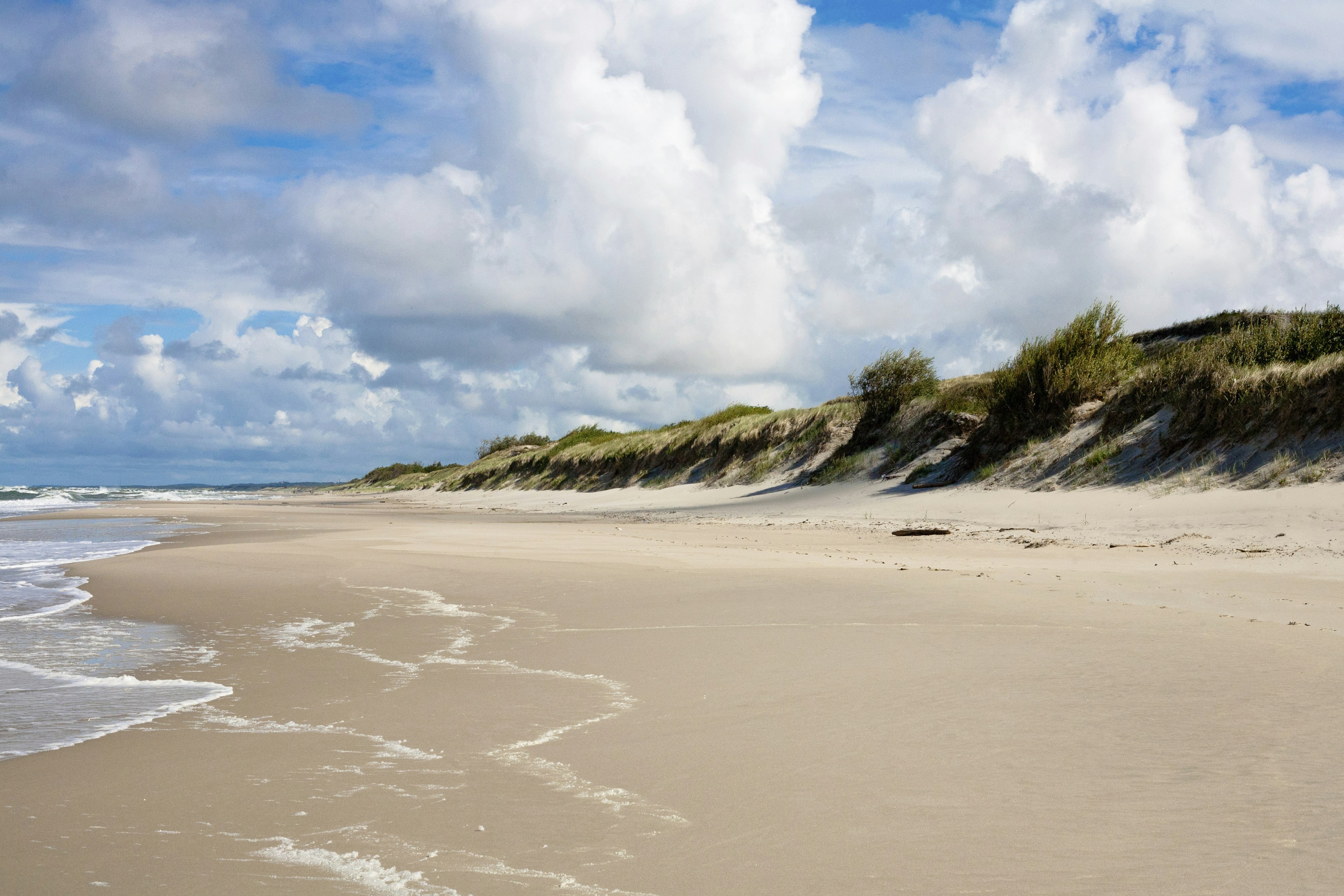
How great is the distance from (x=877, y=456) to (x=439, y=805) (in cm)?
1971

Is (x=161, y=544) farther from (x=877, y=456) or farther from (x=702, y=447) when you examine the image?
(x=702, y=447)

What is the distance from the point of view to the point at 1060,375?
16547mm

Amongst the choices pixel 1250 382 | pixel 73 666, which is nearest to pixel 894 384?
pixel 1250 382

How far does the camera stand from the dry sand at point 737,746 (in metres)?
2.13

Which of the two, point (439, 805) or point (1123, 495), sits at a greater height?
point (1123, 495)

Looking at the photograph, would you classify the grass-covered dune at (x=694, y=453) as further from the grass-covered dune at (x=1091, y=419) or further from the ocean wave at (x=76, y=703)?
the ocean wave at (x=76, y=703)

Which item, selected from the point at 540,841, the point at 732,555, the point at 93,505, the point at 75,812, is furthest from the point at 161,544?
the point at 93,505

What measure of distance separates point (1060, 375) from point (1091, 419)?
1.16 m

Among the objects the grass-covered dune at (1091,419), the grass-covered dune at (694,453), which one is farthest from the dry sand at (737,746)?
the grass-covered dune at (694,453)

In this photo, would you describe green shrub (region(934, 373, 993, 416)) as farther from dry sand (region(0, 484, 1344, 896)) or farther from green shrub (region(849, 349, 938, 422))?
dry sand (region(0, 484, 1344, 896))

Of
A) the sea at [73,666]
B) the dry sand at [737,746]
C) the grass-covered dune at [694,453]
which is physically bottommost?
the sea at [73,666]

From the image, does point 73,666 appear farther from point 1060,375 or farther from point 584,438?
point 584,438

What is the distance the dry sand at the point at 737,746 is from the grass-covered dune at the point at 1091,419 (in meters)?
5.47

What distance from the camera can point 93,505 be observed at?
33.8 m
